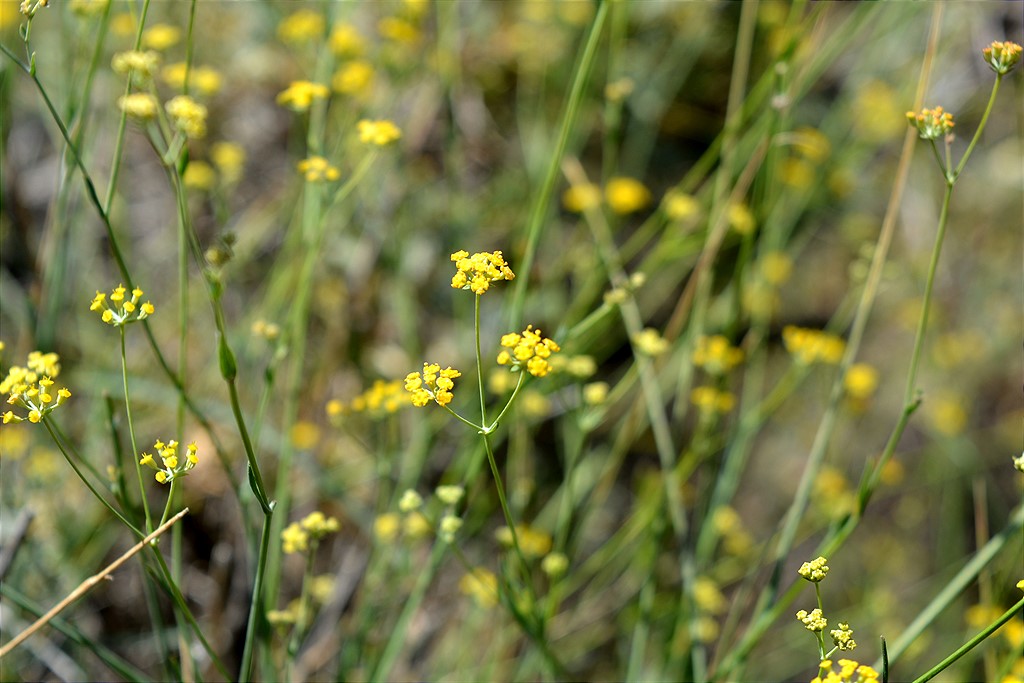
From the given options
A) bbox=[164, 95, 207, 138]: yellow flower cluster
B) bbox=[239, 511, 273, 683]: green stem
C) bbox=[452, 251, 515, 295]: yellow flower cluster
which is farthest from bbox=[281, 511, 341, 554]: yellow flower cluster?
bbox=[164, 95, 207, 138]: yellow flower cluster

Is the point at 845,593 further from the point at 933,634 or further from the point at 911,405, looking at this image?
the point at 911,405

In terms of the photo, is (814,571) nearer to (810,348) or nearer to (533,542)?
(810,348)

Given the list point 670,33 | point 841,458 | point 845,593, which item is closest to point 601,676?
point 845,593

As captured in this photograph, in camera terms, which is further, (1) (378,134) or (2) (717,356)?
(2) (717,356)

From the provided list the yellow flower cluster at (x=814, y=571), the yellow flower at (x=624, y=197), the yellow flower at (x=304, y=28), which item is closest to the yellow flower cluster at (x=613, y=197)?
the yellow flower at (x=624, y=197)

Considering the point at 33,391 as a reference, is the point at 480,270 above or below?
above

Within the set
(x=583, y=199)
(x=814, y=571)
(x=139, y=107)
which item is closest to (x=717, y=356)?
(x=583, y=199)

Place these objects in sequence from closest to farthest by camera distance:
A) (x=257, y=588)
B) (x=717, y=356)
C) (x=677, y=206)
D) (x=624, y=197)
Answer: (x=257, y=588) < (x=717, y=356) < (x=677, y=206) < (x=624, y=197)

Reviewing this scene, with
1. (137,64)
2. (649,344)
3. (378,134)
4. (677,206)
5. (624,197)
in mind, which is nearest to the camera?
(137,64)

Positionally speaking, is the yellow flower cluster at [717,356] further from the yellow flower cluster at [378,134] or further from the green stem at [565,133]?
the yellow flower cluster at [378,134]
